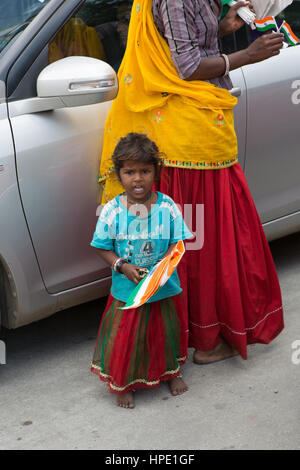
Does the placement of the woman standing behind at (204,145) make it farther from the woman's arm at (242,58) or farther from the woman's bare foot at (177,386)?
the woman's bare foot at (177,386)

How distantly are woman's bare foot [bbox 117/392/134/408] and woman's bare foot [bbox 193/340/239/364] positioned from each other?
44 cm

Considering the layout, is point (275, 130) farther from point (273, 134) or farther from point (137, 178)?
point (137, 178)

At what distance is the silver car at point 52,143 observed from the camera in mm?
3131

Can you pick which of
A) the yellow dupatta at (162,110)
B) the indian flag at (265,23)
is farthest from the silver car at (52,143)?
the indian flag at (265,23)

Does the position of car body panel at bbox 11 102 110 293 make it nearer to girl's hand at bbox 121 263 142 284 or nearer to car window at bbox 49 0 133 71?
car window at bbox 49 0 133 71

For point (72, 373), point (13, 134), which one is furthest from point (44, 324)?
point (13, 134)

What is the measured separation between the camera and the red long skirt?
11.1 feet

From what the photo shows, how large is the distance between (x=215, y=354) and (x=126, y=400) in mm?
535

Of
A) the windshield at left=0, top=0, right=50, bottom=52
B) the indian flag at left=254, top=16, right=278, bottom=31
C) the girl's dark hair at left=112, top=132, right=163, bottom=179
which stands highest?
the windshield at left=0, top=0, right=50, bottom=52

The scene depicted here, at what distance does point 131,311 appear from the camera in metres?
3.19

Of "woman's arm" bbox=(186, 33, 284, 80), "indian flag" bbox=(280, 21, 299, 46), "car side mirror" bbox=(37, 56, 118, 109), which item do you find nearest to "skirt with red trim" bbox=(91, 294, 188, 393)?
"car side mirror" bbox=(37, 56, 118, 109)

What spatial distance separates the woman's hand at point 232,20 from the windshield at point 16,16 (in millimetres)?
753

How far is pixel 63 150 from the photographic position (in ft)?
10.7

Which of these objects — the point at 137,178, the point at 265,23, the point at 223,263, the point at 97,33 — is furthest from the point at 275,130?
the point at 137,178
